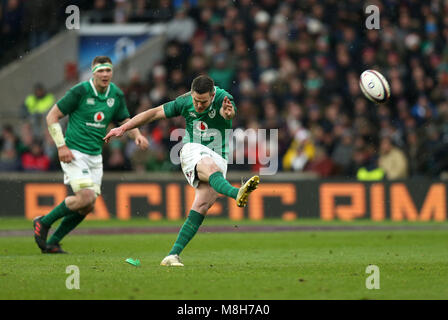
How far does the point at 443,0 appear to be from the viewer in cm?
2359

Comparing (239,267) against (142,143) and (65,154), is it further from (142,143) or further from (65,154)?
(65,154)

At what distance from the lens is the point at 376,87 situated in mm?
12305

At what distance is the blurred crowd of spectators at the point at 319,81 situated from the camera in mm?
20516

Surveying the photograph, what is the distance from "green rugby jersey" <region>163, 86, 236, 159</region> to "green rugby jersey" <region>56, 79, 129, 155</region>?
2.22m

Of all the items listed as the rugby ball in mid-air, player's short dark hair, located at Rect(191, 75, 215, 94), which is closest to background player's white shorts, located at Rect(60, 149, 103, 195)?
player's short dark hair, located at Rect(191, 75, 215, 94)

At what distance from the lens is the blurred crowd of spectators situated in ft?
67.3

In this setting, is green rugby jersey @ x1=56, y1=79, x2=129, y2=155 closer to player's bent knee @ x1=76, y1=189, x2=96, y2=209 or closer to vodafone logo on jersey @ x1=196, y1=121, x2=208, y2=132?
player's bent knee @ x1=76, y1=189, x2=96, y2=209

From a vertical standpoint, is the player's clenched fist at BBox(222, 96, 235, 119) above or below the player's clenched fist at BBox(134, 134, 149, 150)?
above

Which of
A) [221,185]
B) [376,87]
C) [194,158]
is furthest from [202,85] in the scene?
[376,87]

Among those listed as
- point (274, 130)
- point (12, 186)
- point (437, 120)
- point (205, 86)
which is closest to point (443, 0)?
point (437, 120)

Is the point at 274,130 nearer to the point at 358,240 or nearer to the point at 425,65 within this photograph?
the point at 425,65

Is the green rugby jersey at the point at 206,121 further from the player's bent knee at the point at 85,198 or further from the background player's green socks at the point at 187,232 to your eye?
the player's bent knee at the point at 85,198

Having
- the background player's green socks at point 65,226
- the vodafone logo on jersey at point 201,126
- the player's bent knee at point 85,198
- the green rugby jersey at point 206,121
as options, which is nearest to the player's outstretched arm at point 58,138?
the player's bent knee at point 85,198

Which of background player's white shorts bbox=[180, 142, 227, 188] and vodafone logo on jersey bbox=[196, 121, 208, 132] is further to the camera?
vodafone logo on jersey bbox=[196, 121, 208, 132]
